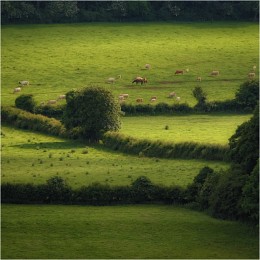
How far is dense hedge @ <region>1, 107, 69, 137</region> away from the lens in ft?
326

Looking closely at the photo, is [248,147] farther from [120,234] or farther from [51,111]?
[51,111]

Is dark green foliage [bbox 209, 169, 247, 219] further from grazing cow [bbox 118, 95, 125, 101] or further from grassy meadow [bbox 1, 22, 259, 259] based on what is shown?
grazing cow [bbox 118, 95, 125, 101]

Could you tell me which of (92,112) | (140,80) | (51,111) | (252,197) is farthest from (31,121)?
(252,197)

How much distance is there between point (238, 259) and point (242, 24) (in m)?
89.8

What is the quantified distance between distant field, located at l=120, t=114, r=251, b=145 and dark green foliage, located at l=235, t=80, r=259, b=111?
2786 mm

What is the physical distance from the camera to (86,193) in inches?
2854

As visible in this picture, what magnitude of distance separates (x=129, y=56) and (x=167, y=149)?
48667mm

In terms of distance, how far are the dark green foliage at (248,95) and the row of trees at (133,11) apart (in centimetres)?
3871

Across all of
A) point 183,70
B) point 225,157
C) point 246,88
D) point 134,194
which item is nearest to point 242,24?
point 183,70

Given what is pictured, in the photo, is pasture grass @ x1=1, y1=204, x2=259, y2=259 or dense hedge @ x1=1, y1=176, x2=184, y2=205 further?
dense hedge @ x1=1, y1=176, x2=184, y2=205

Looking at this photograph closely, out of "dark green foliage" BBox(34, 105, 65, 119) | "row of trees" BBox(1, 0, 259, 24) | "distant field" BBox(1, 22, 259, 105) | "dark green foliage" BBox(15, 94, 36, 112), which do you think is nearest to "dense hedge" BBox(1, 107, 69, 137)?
"dark green foliage" BBox(15, 94, 36, 112)

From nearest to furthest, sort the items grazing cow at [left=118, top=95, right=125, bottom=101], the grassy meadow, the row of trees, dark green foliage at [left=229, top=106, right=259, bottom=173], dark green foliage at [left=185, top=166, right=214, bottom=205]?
1. the grassy meadow
2. dark green foliage at [left=229, top=106, right=259, bottom=173]
3. dark green foliage at [left=185, top=166, right=214, bottom=205]
4. grazing cow at [left=118, top=95, right=125, bottom=101]
5. the row of trees

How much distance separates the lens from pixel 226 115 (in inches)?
4281

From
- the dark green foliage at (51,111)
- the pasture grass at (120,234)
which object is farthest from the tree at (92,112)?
the pasture grass at (120,234)
